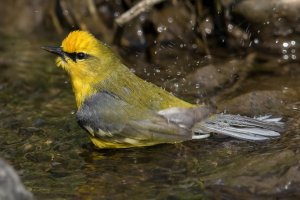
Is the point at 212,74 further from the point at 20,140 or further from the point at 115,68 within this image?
the point at 20,140

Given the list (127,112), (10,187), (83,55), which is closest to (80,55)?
(83,55)

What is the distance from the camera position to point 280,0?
7074mm

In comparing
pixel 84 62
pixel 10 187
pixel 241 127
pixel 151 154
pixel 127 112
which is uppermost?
pixel 84 62

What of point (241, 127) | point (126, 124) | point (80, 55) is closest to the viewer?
point (241, 127)

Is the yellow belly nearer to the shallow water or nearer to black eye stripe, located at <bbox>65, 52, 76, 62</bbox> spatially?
the shallow water

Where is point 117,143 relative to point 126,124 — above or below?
below

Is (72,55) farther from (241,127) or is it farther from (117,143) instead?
(241,127)

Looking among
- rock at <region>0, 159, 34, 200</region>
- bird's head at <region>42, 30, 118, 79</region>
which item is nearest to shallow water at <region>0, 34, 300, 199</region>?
bird's head at <region>42, 30, 118, 79</region>

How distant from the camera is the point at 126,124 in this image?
549 cm

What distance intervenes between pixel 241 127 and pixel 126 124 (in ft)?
2.96

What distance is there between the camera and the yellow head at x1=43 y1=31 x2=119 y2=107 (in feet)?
18.7

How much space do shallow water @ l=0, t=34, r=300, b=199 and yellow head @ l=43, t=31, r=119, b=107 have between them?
448 millimetres

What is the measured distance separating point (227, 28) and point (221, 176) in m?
2.96

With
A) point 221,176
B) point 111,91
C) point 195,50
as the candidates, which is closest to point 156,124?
point 111,91
